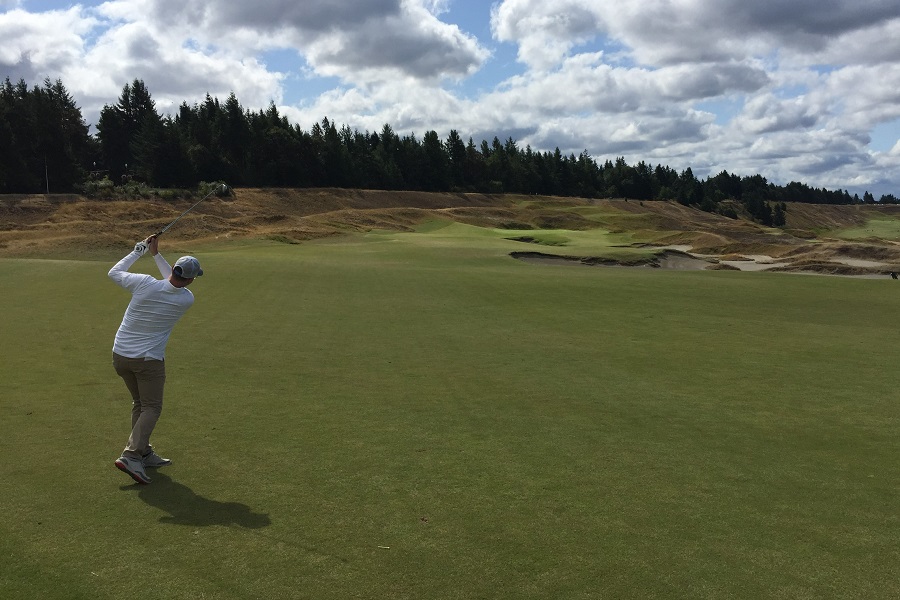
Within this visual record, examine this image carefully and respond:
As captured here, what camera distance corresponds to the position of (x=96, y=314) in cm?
1927

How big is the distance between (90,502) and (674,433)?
23.9 feet

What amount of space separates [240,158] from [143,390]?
89.7m

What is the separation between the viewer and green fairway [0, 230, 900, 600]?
580 cm

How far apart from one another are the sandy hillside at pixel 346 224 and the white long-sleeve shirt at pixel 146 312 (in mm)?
38192

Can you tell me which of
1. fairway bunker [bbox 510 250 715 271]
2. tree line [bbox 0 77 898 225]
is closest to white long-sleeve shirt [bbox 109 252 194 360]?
Result: fairway bunker [bbox 510 250 715 271]

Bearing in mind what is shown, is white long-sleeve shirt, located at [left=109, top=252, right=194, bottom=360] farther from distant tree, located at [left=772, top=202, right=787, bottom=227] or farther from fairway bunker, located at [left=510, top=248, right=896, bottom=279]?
distant tree, located at [left=772, top=202, right=787, bottom=227]

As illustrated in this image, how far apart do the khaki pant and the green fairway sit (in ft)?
1.68

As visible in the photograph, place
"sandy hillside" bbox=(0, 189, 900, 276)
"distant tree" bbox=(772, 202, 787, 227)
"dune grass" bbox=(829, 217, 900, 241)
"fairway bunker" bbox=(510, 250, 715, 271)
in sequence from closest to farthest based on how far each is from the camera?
"fairway bunker" bbox=(510, 250, 715, 271)
"sandy hillside" bbox=(0, 189, 900, 276)
"dune grass" bbox=(829, 217, 900, 241)
"distant tree" bbox=(772, 202, 787, 227)

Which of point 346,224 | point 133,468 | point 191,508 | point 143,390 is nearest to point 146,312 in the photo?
point 143,390

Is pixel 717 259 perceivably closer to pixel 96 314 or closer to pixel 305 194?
pixel 96 314

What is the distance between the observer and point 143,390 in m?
7.88

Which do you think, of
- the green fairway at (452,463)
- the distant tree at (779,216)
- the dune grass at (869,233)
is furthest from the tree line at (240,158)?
the green fairway at (452,463)

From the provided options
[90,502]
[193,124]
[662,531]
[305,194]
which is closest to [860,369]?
[662,531]

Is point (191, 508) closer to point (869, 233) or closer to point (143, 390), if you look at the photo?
point (143, 390)
